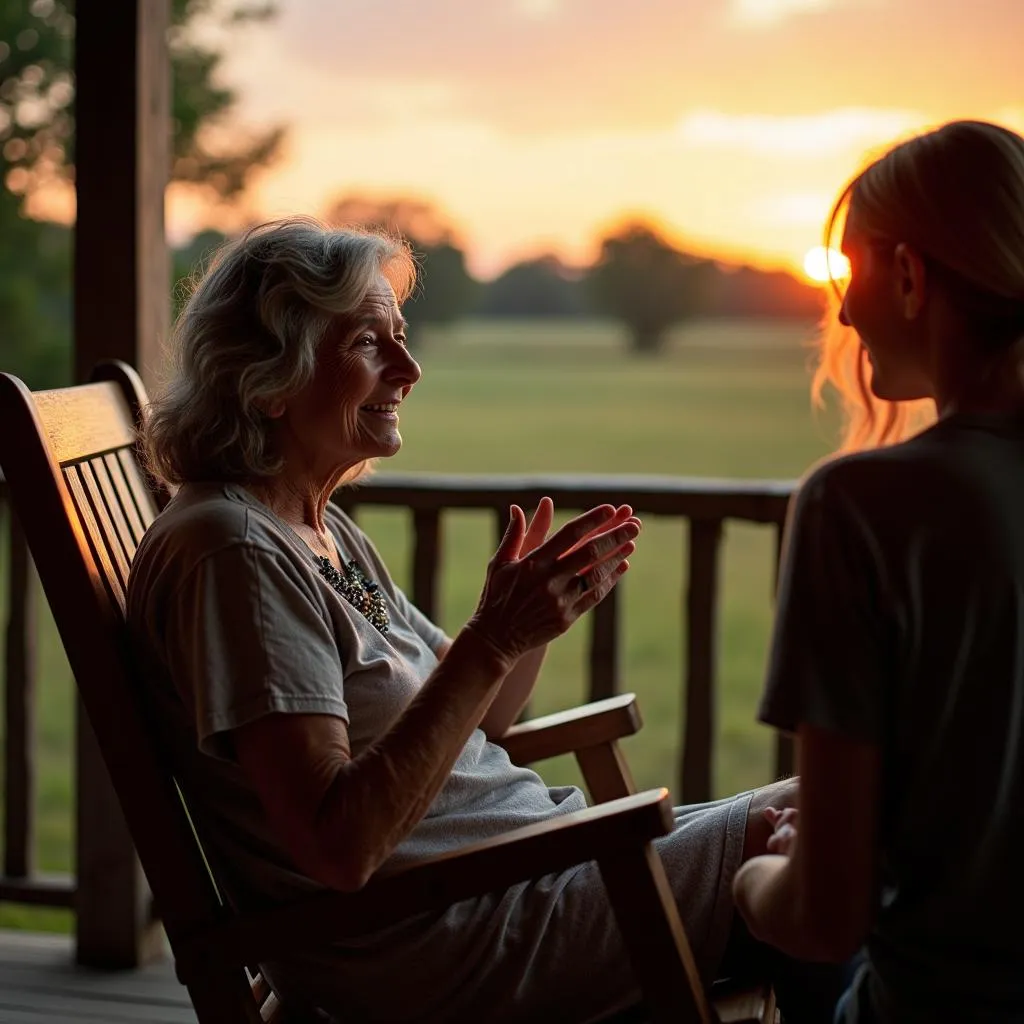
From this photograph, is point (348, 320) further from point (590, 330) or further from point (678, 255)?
point (590, 330)

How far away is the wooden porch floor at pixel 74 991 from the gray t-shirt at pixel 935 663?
65.7 inches

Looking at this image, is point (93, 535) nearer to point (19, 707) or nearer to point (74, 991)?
point (74, 991)

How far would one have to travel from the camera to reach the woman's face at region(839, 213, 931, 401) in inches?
45.9

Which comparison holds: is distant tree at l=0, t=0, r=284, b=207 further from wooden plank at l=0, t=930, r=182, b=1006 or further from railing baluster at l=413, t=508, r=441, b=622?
wooden plank at l=0, t=930, r=182, b=1006

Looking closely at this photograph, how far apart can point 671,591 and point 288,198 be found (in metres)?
9.84

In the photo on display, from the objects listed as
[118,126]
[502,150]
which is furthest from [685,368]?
[118,126]

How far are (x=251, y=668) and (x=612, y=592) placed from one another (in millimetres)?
1339

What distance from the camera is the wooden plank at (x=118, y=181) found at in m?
2.39

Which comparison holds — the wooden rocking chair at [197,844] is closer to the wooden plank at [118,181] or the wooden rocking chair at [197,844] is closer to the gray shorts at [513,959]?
the gray shorts at [513,959]

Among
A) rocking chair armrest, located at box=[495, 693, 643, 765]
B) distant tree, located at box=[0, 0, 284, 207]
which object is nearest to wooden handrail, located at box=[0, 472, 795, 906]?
rocking chair armrest, located at box=[495, 693, 643, 765]

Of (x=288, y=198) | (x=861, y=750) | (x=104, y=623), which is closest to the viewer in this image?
(x=861, y=750)

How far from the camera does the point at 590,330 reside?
704 centimetres

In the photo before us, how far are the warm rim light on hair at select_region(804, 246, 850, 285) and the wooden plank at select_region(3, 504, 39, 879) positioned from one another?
6.46 ft

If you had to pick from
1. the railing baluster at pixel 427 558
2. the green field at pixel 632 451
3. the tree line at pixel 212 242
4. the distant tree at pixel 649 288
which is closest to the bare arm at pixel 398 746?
the railing baluster at pixel 427 558
